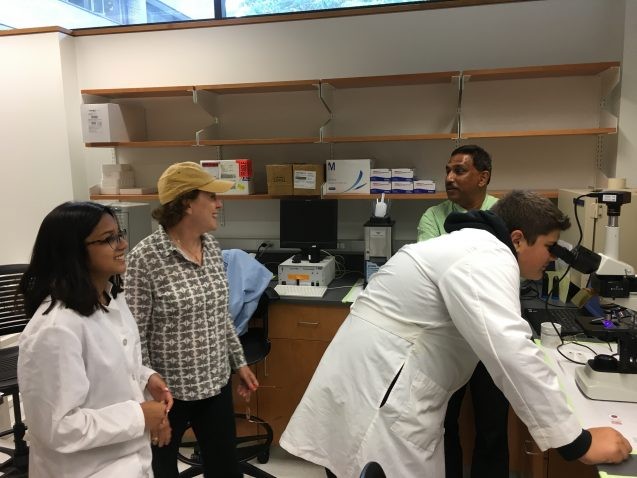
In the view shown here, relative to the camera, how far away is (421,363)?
1278mm

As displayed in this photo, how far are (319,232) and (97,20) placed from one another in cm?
225

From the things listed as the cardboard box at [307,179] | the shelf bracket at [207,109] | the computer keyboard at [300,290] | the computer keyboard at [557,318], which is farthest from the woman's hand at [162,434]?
the shelf bracket at [207,109]

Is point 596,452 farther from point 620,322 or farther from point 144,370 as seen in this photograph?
point 144,370

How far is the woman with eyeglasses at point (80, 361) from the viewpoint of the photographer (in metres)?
1.11

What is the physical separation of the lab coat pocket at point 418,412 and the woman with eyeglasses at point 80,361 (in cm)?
63

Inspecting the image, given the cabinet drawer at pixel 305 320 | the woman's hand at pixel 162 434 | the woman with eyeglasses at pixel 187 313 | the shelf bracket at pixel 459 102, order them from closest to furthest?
the woman's hand at pixel 162 434 < the woman with eyeglasses at pixel 187 313 < the cabinet drawer at pixel 305 320 < the shelf bracket at pixel 459 102

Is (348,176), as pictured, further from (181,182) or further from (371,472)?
(371,472)

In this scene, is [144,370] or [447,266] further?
[144,370]

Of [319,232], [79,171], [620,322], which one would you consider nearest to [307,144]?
[319,232]

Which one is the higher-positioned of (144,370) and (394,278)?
(394,278)

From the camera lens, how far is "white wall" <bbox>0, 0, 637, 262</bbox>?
113 inches

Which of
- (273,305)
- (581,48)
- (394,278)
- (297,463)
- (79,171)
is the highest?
(581,48)

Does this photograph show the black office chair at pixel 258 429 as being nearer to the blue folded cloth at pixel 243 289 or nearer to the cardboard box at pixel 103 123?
the blue folded cloth at pixel 243 289

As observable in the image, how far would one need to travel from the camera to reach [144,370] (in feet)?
5.03
